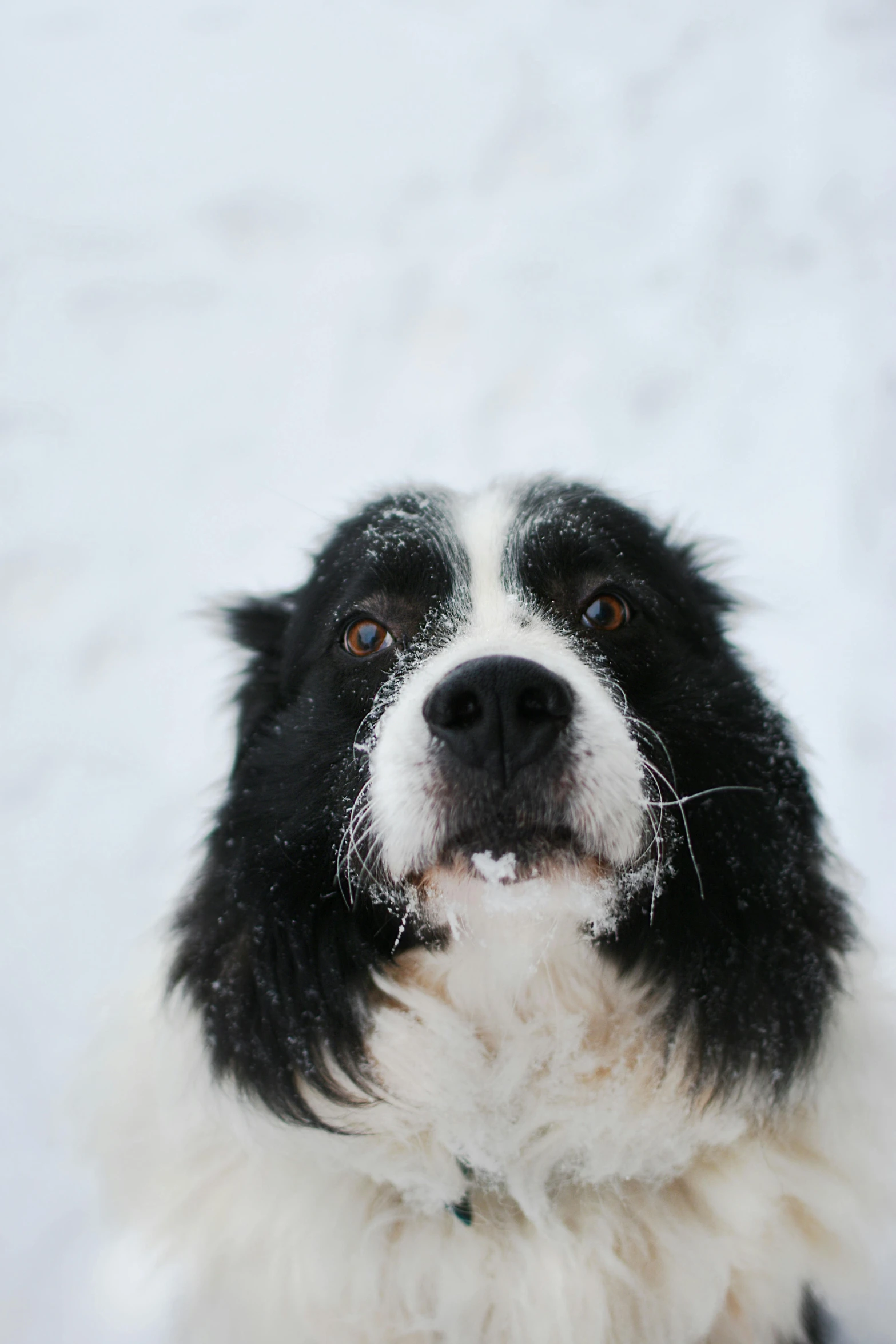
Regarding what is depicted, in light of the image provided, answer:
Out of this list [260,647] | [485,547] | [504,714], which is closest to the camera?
[504,714]

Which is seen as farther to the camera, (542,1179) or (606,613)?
(606,613)

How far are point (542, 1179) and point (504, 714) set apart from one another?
1009mm

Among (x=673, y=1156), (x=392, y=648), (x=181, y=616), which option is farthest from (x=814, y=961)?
(x=181, y=616)

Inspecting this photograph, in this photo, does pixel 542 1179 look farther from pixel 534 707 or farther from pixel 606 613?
pixel 606 613

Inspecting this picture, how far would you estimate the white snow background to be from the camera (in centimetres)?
379

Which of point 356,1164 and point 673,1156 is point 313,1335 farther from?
point 673,1156

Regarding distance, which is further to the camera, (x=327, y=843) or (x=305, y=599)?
(x=305, y=599)

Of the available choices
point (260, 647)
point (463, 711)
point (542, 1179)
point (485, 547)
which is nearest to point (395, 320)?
point (260, 647)

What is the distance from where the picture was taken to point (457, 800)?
5.47 ft

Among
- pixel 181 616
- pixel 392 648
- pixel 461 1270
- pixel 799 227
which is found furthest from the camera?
pixel 799 227

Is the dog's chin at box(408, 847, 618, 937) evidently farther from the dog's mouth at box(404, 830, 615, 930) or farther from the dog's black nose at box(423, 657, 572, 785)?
the dog's black nose at box(423, 657, 572, 785)

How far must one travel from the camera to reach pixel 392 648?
211cm

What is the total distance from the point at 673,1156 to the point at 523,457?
3.14 m

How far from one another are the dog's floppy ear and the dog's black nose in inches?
37.5
